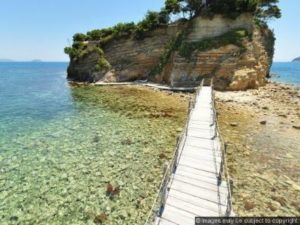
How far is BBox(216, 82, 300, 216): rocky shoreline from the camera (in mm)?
9633

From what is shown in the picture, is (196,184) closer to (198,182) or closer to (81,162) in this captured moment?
(198,182)

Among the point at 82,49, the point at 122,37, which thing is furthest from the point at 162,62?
the point at 82,49

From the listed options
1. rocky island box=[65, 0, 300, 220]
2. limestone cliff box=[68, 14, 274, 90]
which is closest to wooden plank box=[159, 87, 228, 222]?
rocky island box=[65, 0, 300, 220]

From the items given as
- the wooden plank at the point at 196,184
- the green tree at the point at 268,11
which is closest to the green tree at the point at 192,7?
the green tree at the point at 268,11

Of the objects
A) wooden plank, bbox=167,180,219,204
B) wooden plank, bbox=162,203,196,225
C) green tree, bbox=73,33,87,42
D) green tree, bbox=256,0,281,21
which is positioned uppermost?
green tree, bbox=256,0,281,21

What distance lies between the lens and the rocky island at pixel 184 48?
104 ft

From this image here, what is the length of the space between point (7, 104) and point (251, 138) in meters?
28.6

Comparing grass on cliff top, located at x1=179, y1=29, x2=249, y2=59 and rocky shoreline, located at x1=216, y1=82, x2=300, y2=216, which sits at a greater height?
grass on cliff top, located at x1=179, y1=29, x2=249, y2=59

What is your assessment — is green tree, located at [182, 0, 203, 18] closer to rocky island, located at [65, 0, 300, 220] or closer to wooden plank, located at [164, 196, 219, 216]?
rocky island, located at [65, 0, 300, 220]

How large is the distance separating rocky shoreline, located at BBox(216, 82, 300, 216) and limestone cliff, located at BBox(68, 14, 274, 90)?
20.6 feet

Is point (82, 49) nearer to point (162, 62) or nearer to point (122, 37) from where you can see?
point (122, 37)

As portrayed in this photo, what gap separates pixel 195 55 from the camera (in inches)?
1312

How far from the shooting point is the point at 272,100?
2722 cm

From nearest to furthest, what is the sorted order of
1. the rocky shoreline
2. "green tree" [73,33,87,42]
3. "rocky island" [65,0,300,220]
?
the rocky shoreline → "rocky island" [65,0,300,220] → "green tree" [73,33,87,42]
